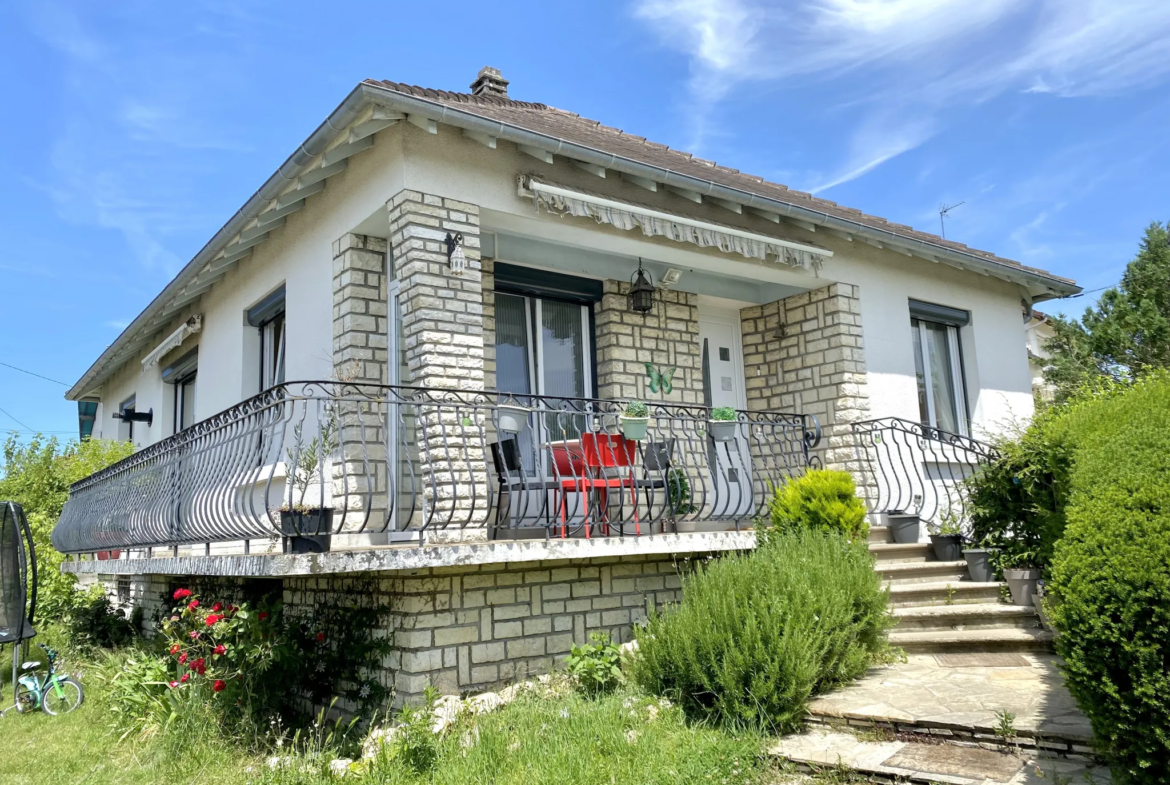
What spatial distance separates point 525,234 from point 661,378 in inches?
93.3

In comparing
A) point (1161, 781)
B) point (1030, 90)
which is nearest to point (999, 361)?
point (1030, 90)

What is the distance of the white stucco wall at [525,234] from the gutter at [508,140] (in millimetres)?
337

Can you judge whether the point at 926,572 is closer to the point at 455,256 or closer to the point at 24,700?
the point at 455,256

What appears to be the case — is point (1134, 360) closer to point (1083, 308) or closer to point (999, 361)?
point (1083, 308)

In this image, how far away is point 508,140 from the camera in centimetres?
686

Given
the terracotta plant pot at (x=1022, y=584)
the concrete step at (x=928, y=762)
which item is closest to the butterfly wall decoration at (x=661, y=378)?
the terracotta plant pot at (x=1022, y=584)

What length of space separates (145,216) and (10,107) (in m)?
11.4

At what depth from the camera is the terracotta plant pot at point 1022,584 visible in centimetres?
629

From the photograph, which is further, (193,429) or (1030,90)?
(1030,90)

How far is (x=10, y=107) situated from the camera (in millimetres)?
18219

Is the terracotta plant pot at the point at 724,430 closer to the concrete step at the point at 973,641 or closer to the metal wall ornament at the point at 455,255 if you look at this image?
the concrete step at the point at 973,641

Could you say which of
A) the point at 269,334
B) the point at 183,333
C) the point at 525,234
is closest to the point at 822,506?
the point at 525,234

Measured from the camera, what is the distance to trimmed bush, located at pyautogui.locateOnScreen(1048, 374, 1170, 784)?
3025 millimetres

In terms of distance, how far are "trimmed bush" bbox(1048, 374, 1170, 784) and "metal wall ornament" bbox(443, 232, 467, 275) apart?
4.48 m
